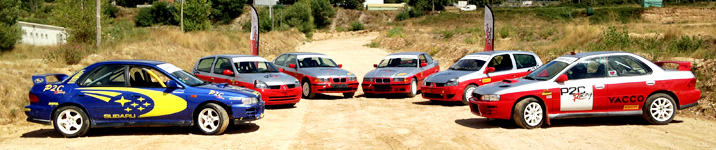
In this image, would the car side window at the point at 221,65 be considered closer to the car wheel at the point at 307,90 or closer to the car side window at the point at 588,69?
the car wheel at the point at 307,90

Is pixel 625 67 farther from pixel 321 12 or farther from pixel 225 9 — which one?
pixel 225 9

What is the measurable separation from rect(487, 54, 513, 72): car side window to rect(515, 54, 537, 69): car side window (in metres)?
0.23

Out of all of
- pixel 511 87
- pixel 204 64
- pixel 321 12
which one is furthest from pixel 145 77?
pixel 321 12

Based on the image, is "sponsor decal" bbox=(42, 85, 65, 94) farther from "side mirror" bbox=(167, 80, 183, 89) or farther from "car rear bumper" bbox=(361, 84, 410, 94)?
"car rear bumper" bbox=(361, 84, 410, 94)

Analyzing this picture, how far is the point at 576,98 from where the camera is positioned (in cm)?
1116

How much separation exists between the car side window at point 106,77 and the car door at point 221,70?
543 cm

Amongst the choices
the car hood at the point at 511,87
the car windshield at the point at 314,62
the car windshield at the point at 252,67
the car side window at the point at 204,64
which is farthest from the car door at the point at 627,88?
the car side window at the point at 204,64

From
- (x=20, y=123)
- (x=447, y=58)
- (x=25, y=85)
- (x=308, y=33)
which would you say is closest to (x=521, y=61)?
(x=20, y=123)

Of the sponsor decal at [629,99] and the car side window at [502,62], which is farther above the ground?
the car side window at [502,62]

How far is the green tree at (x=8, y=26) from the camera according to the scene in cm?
4660

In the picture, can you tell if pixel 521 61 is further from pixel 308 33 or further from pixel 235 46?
pixel 308 33

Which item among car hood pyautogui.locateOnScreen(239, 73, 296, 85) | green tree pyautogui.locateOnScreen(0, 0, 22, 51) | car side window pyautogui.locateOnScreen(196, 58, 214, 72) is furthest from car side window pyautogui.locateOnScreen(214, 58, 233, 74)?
green tree pyautogui.locateOnScreen(0, 0, 22, 51)

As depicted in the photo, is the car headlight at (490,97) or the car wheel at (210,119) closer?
the car wheel at (210,119)

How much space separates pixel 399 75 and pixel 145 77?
28.1 ft
